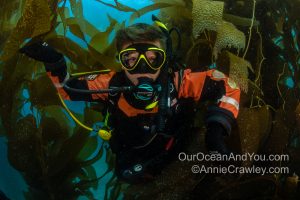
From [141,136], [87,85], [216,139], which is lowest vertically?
[141,136]

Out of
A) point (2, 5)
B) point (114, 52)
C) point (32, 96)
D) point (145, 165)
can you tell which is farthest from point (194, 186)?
point (2, 5)

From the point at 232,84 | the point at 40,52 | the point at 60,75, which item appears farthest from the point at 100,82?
the point at 232,84

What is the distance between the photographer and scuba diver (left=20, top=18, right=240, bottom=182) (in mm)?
2406

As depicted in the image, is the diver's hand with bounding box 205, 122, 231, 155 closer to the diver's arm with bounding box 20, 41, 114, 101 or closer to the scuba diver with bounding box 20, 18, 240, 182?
the scuba diver with bounding box 20, 18, 240, 182

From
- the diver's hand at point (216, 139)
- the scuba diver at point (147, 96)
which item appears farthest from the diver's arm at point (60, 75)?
the diver's hand at point (216, 139)

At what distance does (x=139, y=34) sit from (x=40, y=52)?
761 millimetres

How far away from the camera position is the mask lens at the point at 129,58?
Answer: 2.49 m

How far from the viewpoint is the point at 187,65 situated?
2828 mm

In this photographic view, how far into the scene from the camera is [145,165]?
113 inches

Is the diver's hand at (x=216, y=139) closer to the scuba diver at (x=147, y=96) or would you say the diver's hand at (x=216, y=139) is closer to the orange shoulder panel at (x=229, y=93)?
the scuba diver at (x=147, y=96)

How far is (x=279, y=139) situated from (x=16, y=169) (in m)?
2.50

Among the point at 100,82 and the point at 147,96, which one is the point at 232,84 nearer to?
the point at 147,96

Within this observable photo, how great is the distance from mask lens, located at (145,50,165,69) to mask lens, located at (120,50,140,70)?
92 millimetres

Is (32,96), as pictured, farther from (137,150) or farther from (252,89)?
(252,89)
